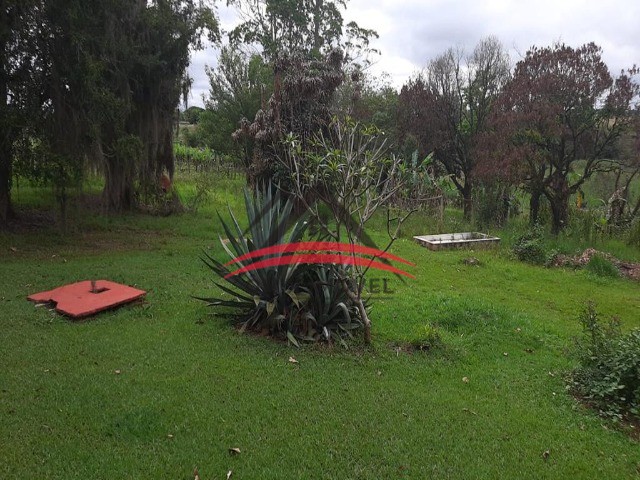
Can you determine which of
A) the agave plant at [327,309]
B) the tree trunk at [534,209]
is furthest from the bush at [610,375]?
the tree trunk at [534,209]

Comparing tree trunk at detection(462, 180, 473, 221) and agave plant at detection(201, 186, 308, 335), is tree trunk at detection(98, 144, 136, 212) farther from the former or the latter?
tree trunk at detection(462, 180, 473, 221)

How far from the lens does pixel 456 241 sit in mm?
10188

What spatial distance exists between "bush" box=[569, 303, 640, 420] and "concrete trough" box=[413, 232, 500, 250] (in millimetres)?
6185

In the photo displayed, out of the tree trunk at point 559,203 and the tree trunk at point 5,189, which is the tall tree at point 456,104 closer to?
the tree trunk at point 559,203

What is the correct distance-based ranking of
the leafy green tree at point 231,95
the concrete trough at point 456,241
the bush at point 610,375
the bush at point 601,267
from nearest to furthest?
the bush at point 610,375 → the bush at point 601,267 → the concrete trough at point 456,241 → the leafy green tree at point 231,95

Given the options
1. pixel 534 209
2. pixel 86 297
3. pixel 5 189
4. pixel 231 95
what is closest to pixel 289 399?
pixel 86 297

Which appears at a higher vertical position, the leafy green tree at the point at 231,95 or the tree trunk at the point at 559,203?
the leafy green tree at the point at 231,95

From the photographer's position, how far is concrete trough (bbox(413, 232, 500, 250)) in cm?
1007

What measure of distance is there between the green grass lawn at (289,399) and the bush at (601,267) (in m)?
2.40

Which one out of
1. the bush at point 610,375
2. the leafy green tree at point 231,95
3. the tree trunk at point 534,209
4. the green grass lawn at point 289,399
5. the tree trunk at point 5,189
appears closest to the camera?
the green grass lawn at point 289,399

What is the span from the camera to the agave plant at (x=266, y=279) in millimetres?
4469

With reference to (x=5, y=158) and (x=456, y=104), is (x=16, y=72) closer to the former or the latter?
(x=5, y=158)

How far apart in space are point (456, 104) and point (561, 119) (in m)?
5.47

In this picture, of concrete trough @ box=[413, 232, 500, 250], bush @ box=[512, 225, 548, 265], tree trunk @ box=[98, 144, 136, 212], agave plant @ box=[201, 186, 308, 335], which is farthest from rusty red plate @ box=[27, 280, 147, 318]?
bush @ box=[512, 225, 548, 265]
